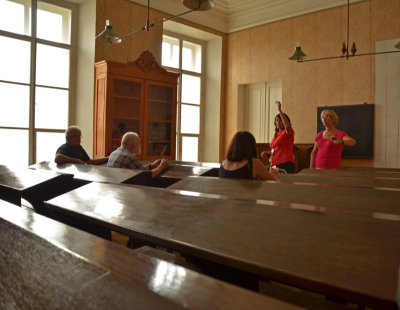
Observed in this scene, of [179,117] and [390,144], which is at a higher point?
[179,117]

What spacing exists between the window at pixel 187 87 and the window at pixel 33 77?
2353mm

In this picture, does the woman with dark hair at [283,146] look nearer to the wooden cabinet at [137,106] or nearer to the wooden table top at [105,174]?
the wooden table top at [105,174]

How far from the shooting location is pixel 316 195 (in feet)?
5.54

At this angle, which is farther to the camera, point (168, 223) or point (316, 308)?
point (316, 308)

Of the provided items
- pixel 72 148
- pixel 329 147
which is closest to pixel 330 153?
pixel 329 147

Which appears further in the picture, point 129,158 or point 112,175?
point 129,158

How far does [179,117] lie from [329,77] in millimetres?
3320

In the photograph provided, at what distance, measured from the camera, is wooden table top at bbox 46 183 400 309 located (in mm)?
724

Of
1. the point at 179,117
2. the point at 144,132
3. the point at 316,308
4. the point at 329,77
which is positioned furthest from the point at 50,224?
the point at 179,117

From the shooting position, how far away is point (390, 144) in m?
6.23

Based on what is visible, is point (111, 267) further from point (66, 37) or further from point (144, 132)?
point (66, 37)

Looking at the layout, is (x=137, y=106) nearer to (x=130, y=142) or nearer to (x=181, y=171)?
(x=130, y=142)

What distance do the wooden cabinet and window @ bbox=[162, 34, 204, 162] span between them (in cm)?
143

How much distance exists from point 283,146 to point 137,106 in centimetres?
289
